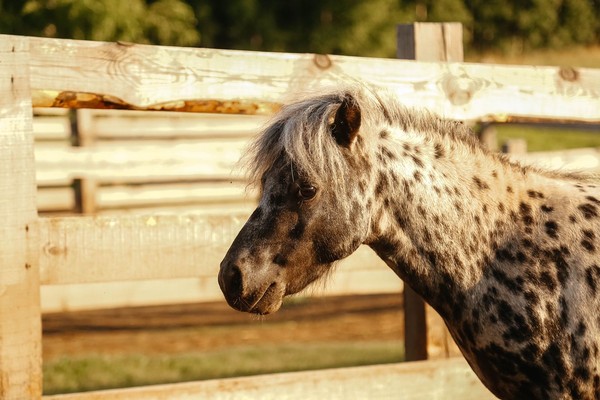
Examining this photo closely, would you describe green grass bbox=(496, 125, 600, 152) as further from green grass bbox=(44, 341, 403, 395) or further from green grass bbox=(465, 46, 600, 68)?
green grass bbox=(465, 46, 600, 68)

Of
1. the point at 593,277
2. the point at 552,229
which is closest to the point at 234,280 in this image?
the point at 552,229

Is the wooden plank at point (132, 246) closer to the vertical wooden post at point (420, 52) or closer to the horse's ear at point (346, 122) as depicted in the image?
the horse's ear at point (346, 122)

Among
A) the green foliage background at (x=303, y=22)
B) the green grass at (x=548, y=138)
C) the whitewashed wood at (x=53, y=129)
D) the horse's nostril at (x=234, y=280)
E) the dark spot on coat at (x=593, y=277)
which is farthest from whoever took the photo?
the green grass at (x=548, y=138)

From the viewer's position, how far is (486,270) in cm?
340

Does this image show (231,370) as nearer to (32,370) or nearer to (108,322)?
(108,322)

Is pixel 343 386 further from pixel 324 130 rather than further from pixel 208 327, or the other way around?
pixel 208 327

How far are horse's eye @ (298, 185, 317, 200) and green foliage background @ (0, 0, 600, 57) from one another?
263 inches

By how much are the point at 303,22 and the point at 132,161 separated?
77.6 feet

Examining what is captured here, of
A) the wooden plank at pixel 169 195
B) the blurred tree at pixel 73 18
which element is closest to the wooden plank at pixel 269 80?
the blurred tree at pixel 73 18

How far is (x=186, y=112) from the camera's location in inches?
152

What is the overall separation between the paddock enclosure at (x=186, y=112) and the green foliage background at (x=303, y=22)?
5884 mm

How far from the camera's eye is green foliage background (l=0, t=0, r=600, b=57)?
1012 centimetres

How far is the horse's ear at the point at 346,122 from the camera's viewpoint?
10.6 ft

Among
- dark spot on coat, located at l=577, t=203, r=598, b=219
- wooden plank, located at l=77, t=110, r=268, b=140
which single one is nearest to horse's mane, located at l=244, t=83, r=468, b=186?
dark spot on coat, located at l=577, t=203, r=598, b=219
